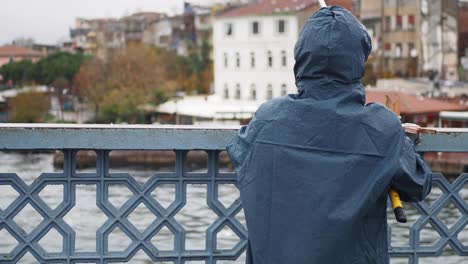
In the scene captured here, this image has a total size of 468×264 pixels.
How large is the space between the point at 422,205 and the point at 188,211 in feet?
52.2

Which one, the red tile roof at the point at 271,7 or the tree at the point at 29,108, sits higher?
the red tile roof at the point at 271,7

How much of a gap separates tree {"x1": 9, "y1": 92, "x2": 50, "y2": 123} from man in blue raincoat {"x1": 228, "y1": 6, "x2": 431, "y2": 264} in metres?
54.8

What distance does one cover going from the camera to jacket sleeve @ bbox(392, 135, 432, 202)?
89.9 inches

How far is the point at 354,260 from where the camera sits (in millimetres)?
2279

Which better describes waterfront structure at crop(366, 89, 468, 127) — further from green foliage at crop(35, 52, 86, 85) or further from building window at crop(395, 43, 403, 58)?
green foliage at crop(35, 52, 86, 85)

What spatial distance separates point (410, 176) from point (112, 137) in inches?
43.1

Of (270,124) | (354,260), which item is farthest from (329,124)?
(354,260)

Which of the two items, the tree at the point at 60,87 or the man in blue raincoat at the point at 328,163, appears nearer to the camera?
the man in blue raincoat at the point at 328,163

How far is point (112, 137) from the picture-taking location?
301cm

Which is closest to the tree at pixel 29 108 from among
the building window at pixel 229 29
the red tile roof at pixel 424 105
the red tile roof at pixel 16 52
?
the building window at pixel 229 29

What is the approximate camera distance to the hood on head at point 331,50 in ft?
7.43

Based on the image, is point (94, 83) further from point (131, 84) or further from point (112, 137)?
point (112, 137)

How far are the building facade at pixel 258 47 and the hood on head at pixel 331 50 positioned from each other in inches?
1836

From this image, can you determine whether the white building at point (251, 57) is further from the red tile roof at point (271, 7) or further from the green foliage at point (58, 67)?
the green foliage at point (58, 67)
